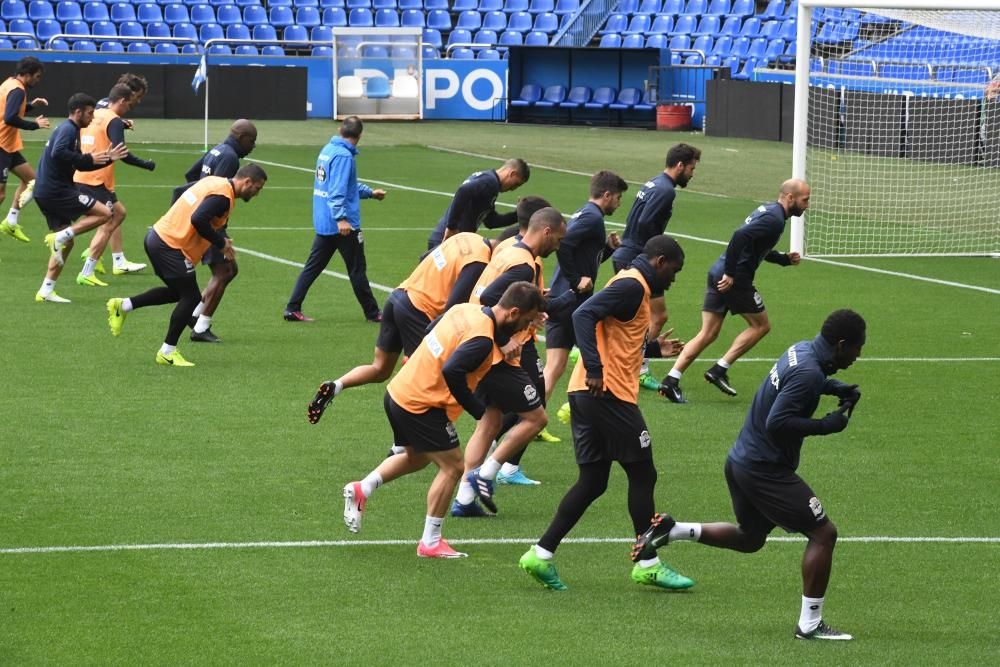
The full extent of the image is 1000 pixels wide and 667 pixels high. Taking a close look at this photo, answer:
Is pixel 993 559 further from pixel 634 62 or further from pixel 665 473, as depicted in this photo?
pixel 634 62

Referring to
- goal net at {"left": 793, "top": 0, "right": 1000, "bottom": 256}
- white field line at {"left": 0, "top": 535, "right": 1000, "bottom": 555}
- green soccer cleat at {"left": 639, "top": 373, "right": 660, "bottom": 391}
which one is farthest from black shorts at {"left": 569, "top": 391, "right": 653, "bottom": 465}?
goal net at {"left": 793, "top": 0, "right": 1000, "bottom": 256}

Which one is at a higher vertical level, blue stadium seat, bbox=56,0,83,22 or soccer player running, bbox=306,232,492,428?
blue stadium seat, bbox=56,0,83,22

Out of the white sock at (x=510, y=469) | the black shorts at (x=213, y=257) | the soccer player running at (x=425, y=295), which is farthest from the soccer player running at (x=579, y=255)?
the black shorts at (x=213, y=257)

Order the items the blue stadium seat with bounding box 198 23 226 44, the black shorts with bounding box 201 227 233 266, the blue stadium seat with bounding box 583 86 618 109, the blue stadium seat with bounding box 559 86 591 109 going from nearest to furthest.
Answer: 1. the black shorts with bounding box 201 227 233 266
2. the blue stadium seat with bounding box 583 86 618 109
3. the blue stadium seat with bounding box 559 86 591 109
4. the blue stadium seat with bounding box 198 23 226 44

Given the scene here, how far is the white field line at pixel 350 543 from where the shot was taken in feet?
29.9

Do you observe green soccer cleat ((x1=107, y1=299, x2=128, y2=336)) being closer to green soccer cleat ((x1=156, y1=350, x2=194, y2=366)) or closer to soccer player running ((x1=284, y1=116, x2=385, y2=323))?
green soccer cleat ((x1=156, y1=350, x2=194, y2=366))

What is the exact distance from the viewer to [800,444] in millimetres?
8133

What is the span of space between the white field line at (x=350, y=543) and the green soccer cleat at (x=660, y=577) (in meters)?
0.97

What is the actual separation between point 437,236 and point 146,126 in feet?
88.9

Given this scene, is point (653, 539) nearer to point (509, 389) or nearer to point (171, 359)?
point (509, 389)

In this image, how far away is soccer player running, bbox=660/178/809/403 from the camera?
13.5 m

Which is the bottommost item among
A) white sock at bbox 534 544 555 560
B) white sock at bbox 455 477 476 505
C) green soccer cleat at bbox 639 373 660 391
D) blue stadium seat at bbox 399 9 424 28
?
green soccer cleat at bbox 639 373 660 391

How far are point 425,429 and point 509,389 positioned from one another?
3.19ft

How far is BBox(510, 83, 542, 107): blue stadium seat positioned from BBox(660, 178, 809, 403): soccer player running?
33123mm
